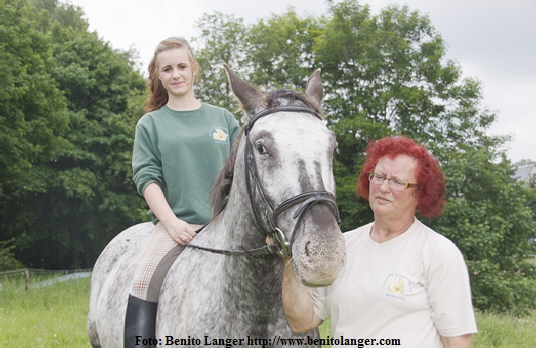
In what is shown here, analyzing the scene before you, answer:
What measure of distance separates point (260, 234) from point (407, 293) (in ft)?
2.73

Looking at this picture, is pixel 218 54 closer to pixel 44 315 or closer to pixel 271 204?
pixel 44 315

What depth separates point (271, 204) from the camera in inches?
92.2

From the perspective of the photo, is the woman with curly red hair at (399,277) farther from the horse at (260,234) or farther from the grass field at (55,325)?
the grass field at (55,325)

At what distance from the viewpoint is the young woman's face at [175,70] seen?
3.45 meters

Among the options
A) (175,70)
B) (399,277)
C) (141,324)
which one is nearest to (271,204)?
(399,277)

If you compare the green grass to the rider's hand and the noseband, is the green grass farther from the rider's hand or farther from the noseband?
Result: the noseband

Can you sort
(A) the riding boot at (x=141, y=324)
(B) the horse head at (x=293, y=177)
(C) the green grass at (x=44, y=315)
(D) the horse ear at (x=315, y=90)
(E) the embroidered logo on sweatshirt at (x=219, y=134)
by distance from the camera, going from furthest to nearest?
(C) the green grass at (x=44, y=315) → (E) the embroidered logo on sweatshirt at (x=219, y=134) → (A) the riding boot at (x=141, y=324) → (D) the horse ear at (x=315, y=90) → (B) the horse head at (x=293, y=177)

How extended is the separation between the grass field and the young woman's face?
5.63 m

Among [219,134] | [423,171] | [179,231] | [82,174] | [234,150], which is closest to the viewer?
[423,171]

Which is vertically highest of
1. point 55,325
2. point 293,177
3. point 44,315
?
point 293,177

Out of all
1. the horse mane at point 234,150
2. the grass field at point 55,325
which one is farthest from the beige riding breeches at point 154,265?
the grass field at point 55,325

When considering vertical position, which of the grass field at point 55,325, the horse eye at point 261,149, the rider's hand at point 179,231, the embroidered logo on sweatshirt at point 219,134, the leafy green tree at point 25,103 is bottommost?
the grass field at point 55,325

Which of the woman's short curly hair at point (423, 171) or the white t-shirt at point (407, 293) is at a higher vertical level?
the woman's short curly hair at point (423, 171)

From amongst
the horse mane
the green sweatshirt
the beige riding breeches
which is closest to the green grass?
the beige riding breeches
